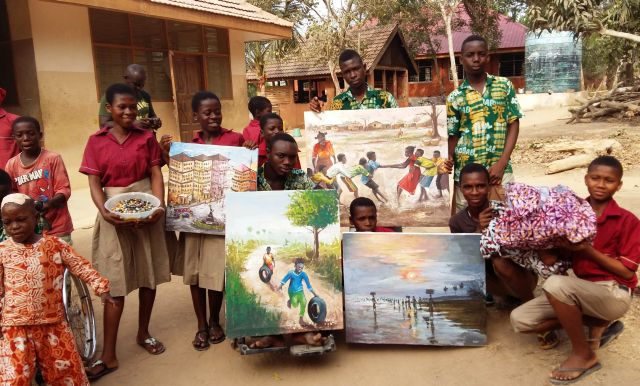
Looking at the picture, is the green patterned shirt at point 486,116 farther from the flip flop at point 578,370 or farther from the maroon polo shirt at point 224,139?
the maroon polo shirt at point 224,139

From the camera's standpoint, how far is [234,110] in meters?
12.5

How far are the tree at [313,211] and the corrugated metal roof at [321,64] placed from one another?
19123 mm

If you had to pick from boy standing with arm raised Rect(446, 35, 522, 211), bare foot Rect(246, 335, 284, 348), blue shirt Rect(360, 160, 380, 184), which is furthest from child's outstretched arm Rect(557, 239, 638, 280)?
bare foot Rect(246, 335, 284, 348)

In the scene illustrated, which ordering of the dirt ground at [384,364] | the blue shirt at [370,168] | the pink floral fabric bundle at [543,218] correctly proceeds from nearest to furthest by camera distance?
the pink floral fabric bundle at [543,218] → the dirt ground at [384,364] → the blue shirt at [370,168]

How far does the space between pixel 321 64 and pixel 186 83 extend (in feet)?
41.4

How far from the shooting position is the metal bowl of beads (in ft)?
9.90

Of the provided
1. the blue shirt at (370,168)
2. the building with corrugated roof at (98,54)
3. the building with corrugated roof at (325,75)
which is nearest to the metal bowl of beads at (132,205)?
the blue shirt at (370,168)

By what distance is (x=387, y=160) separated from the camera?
3.87m

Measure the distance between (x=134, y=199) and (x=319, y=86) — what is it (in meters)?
24.3

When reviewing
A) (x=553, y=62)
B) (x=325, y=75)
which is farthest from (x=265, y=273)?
(x=553, y=62)

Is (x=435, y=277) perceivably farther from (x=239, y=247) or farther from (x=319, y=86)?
(x=319, y=86)

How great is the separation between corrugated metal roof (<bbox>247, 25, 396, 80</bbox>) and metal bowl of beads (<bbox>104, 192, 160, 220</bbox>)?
63.0 ft

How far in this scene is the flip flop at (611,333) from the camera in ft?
9.82

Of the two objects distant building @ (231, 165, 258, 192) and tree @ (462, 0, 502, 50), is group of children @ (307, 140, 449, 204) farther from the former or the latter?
tree @ (462, 0, 502, 50)
